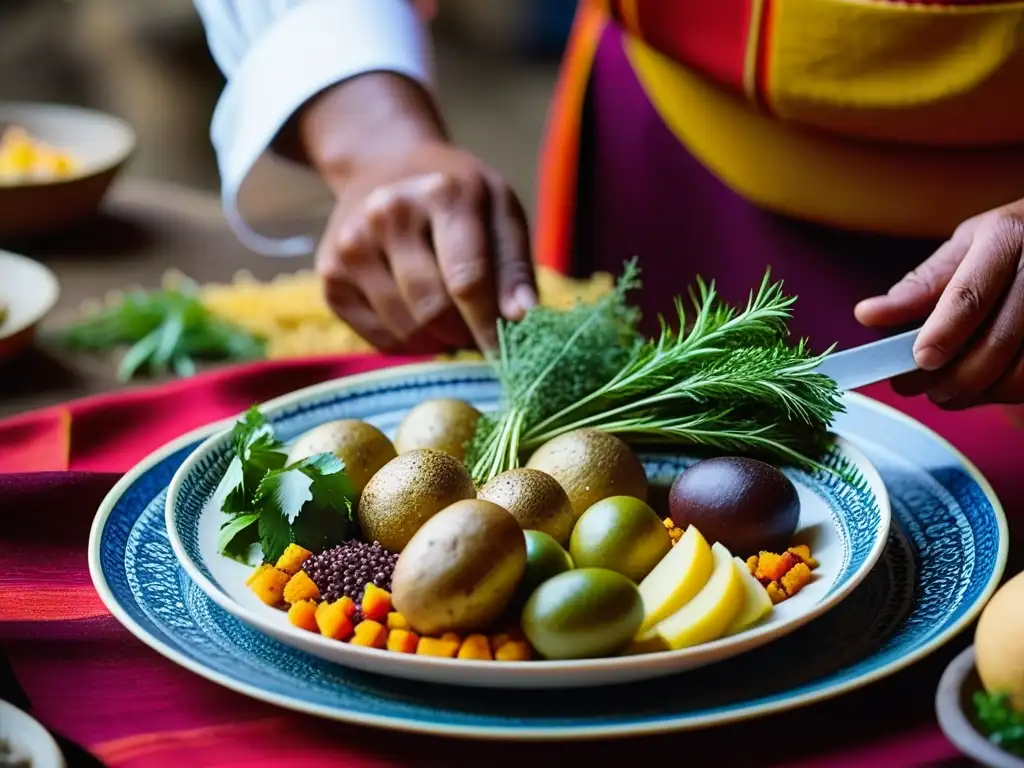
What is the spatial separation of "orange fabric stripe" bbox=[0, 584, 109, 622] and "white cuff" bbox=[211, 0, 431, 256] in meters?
0.82

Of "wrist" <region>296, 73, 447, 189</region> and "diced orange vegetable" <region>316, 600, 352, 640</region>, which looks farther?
"wrist" <region>296, 73, 447, 189</region>

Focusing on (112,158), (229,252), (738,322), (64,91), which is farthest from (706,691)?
(64,91)

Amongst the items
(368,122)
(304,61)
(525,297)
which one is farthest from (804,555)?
(304,61)

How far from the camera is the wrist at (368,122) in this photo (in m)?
1.59

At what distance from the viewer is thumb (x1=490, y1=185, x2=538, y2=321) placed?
1.35m

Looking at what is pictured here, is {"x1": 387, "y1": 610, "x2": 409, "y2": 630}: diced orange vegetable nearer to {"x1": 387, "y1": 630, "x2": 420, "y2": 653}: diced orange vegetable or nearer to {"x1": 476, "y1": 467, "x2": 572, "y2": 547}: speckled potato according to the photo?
{"x1": 387, "y1": 630, "x2": 420, "y2": 653}: diced orange vegetable

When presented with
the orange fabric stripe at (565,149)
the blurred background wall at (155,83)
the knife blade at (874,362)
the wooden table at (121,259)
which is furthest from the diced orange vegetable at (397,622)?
the blurred background wall at (155,83)

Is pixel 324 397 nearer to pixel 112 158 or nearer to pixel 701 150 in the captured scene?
pixel 701 150

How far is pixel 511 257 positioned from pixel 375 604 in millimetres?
622

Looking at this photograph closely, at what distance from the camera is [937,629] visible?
88cm

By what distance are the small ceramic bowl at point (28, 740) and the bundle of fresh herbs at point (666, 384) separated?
0.48m

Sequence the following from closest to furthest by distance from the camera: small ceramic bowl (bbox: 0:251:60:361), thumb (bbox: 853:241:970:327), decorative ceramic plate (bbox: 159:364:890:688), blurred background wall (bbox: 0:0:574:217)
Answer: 1. decorative ceramic plate (bbox: 159:364:890:688)
2. thumb (bbox: 853:241:970:327)
3. small ceramic bowl (bbox: 0:251:60:361)
4. blurred background wall (bbox: 0:0:574:217)

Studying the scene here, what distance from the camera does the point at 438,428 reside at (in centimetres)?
117

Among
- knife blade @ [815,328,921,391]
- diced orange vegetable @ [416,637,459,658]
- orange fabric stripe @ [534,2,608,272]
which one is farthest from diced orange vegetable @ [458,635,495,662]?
orange fabric stripe @ [534,2,608,272]
